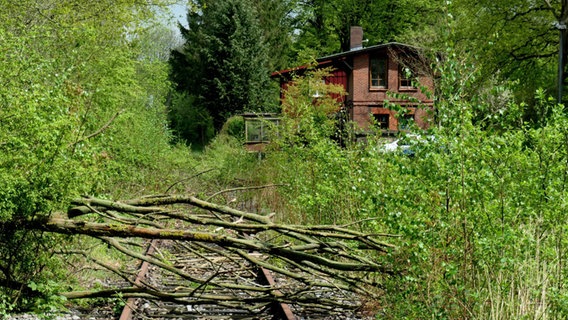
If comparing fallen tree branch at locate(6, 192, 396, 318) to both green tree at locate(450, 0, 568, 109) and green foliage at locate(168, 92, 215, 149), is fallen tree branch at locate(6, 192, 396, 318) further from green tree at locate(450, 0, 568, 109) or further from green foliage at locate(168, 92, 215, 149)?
green foliage at locate(168, 92, 215, 149)

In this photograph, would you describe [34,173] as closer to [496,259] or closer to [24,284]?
[24,284]

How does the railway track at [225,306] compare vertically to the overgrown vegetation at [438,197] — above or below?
below

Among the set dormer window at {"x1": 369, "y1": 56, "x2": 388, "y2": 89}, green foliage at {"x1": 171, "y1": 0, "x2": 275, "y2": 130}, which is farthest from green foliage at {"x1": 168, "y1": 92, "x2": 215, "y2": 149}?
dormer window at {"x1": 369, "y1": 56, "x2": 388, "y2": 89}

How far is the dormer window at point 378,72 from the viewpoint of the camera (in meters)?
45.4

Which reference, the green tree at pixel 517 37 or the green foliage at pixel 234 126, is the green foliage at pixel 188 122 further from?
the green tree at pixel 517 37

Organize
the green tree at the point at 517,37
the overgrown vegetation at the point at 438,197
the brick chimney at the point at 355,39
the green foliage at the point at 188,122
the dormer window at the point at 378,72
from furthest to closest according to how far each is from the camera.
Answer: the green foliage at the point at 188,122
the brick chimney at the point at 355,39
the dormer window at the point at 378,72
the green tree at the point at 517,37
the overgrown vegetation at the point at 438,197

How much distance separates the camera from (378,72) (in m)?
45.6

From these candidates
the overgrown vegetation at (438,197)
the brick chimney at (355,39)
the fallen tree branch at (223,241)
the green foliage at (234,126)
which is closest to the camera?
the overgrown vegetation at (438,197)

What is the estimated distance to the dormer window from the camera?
45406mm

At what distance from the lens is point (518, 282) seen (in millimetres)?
5426

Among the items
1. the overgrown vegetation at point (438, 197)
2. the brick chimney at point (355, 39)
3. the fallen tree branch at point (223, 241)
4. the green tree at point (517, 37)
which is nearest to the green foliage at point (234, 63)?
the brick chimney at point (355, 39)

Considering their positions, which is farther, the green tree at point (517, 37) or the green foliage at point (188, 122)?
the green foliage at point (188, 122)

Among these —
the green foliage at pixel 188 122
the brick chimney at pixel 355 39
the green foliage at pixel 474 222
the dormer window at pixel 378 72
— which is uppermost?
the brick chimney at pixel 355 39

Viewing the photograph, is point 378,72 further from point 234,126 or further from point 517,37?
point 517,37
